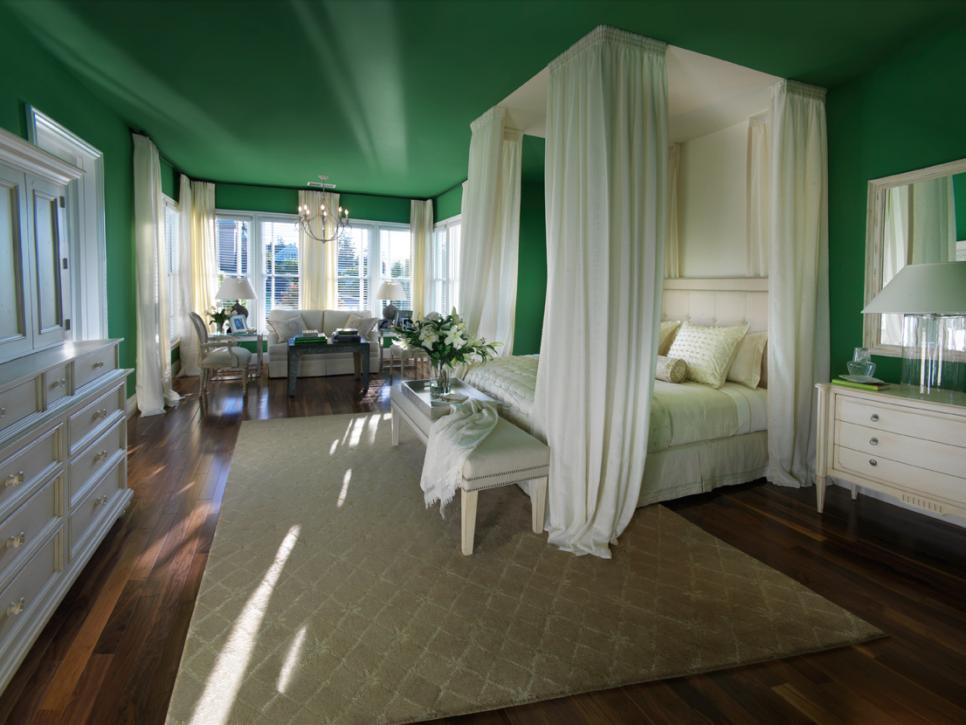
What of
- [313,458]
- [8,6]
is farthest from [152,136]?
[313,458]

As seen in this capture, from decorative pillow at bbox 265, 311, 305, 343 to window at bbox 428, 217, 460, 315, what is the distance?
2.38 meters

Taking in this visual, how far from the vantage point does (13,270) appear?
243 centimetres

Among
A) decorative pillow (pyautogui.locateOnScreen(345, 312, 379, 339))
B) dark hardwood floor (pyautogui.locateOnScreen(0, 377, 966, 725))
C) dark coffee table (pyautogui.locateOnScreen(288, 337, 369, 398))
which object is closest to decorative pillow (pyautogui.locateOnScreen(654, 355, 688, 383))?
dark hardwood floor (pyautogui.locateOnScreen(0, 377, 966, 725))

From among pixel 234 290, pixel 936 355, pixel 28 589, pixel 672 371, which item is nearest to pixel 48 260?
pixel 28 589

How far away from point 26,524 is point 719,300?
4671 millimetres

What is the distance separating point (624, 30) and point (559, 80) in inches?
16.6

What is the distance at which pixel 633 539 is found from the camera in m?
2.97

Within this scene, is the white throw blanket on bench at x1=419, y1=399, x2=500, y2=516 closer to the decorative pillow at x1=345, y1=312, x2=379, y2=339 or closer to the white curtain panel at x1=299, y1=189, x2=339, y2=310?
the decorative pillow at x1=345, y1=312, x2=379, y2=339

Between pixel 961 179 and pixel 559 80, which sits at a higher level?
pixel 559 80

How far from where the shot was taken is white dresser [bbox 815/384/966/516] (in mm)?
2684

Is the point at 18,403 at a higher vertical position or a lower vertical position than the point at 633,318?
lower

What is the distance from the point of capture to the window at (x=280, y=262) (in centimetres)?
908

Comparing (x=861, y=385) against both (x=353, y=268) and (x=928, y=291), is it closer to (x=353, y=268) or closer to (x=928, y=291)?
(x=928, y=291)

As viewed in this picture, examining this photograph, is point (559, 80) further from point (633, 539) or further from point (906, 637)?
point (906, 637)
